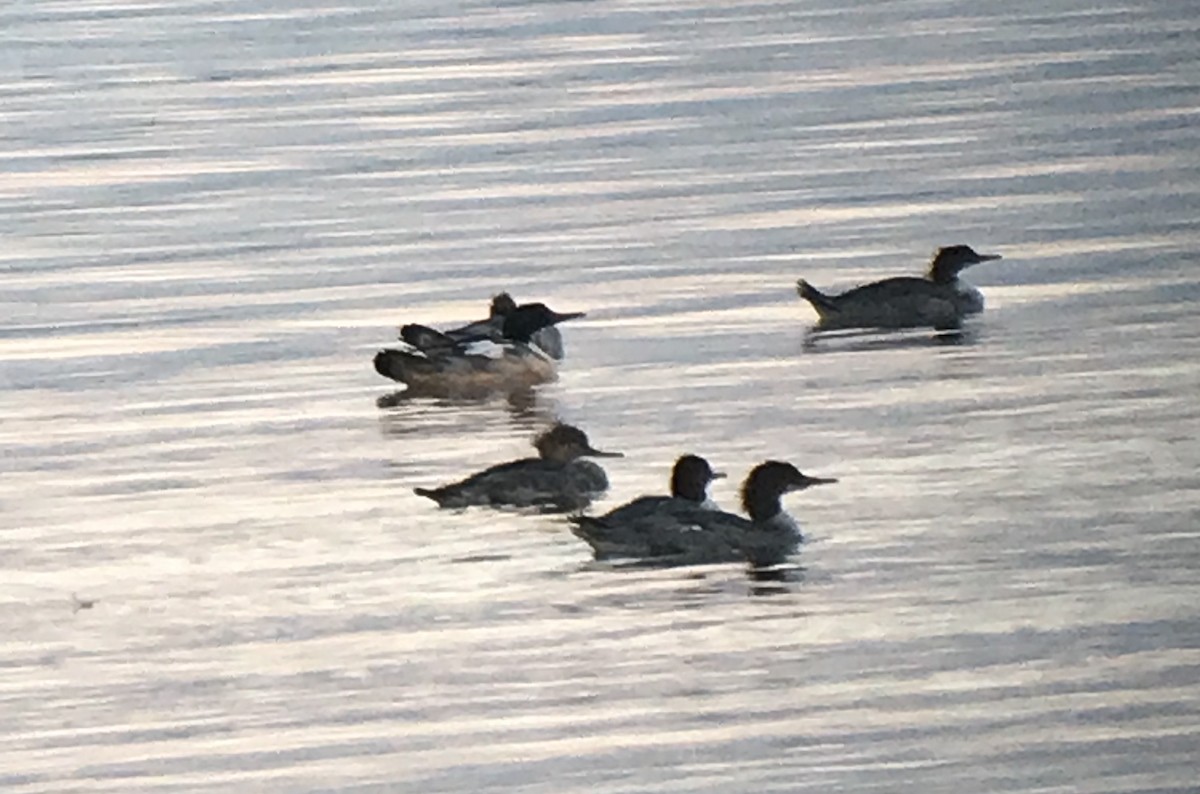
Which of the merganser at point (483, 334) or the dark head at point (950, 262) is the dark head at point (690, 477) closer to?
the merganser at point (483, 334)

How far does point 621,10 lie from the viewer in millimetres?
21625

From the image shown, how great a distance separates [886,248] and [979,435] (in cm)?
338

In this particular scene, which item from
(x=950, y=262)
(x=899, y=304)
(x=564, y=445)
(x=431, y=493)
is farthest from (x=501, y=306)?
(x=431, y=493)

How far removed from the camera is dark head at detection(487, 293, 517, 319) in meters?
12.8

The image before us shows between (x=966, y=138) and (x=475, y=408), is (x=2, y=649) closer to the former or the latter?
(x=475, y=408)

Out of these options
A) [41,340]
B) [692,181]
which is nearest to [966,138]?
[692,181]

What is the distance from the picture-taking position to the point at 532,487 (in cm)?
1041

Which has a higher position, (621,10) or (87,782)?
(621,10)

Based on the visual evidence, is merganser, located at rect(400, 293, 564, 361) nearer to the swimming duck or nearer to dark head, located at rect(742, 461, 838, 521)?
the swimming duck

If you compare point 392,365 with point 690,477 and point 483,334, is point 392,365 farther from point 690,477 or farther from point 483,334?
point 690,477

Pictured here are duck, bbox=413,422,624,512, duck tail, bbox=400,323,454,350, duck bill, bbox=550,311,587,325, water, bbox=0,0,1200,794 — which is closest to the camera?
water, bbox=0,0,1200,794

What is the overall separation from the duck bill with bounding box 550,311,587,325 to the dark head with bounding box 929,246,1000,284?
3.79 feet

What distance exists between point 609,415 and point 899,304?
5.34 feet

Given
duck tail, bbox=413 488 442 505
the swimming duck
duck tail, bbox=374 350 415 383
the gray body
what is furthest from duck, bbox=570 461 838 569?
the swimming duck
